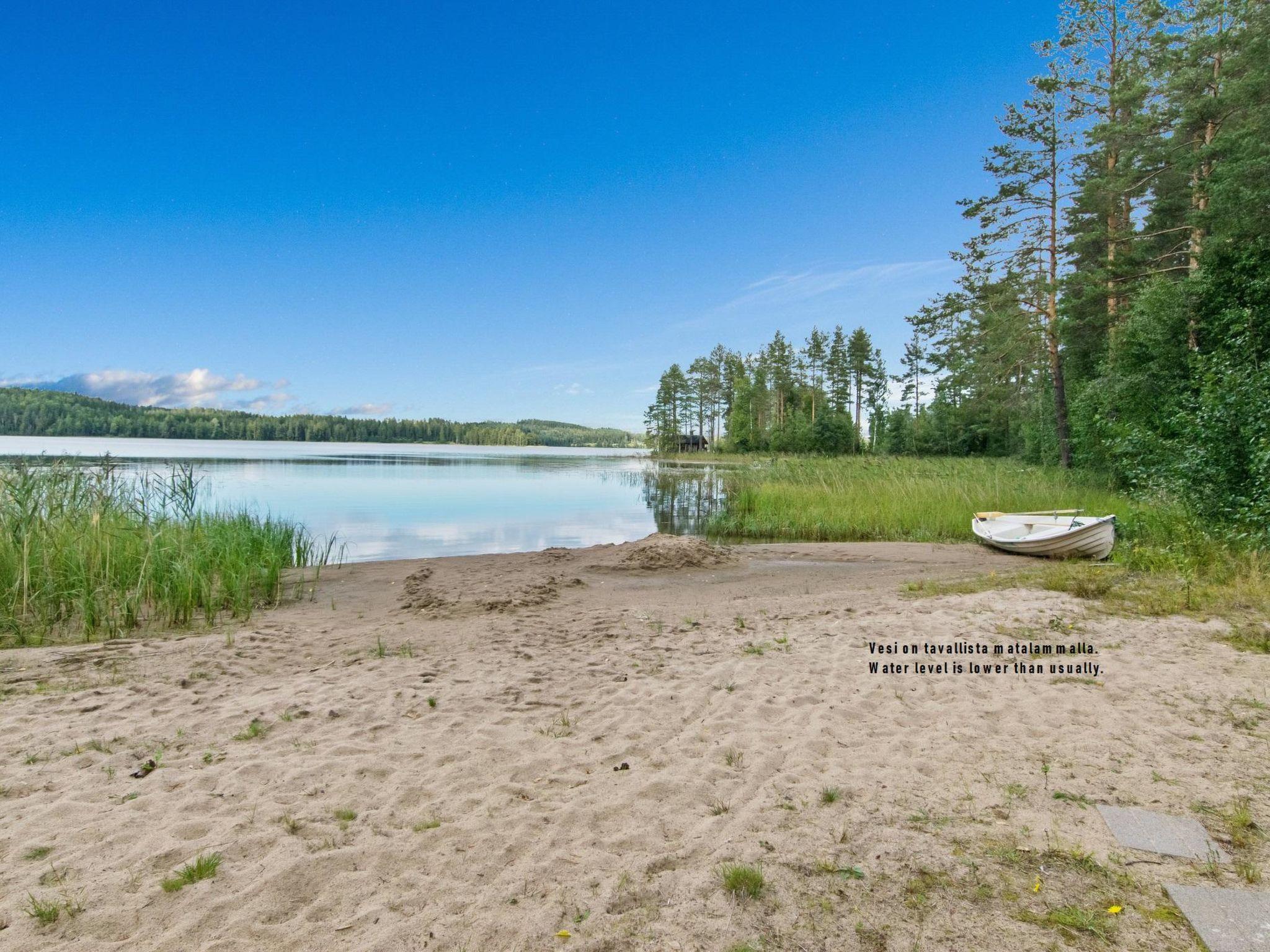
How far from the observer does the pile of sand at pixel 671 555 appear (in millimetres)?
11977

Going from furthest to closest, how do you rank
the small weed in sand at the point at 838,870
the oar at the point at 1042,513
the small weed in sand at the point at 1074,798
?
1. the oar at the point at 1042,513
2. the small weed in sand at the point at 1074,798
3. the small weed in sand at the point at 838,870

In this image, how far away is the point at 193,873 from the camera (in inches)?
108

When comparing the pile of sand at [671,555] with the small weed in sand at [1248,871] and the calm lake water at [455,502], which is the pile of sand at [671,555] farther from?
the small weed in sand at [1248,871]

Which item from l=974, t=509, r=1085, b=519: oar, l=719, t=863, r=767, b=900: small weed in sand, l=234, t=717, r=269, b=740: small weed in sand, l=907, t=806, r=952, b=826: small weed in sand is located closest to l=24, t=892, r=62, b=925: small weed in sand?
l=234, t=717, r=269, b=740: small weed in sand

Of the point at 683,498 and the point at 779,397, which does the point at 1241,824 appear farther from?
the point at 779,397

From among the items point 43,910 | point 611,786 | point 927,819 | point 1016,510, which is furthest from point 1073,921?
point 1016,510

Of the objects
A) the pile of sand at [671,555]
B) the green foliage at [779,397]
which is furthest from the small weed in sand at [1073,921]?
the green foliage at [779,397]

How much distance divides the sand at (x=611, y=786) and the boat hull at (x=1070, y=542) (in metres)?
5.31

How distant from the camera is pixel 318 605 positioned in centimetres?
915

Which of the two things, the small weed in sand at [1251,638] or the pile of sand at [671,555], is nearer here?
the small weed in sand at [1251,638]

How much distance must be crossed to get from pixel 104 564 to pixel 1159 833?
10995mm

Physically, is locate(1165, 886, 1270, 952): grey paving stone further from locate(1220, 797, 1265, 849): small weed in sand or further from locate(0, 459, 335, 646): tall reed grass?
locate(0, 459, 335, 646): tall reed grass

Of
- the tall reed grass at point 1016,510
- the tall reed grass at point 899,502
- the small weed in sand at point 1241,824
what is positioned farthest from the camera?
the tall reed grass at point 899,502

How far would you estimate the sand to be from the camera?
2508mm
